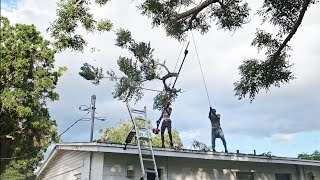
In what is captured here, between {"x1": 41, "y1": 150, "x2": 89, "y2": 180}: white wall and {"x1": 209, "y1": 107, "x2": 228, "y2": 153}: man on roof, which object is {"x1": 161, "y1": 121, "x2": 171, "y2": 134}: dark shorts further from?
{"x1": 41, "y1": 150, "x2": 89, "y2": 180}: white wall

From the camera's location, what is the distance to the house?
9117 mm

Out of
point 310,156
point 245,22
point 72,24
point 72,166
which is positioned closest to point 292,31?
point 245,22

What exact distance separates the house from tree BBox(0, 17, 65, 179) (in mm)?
1126

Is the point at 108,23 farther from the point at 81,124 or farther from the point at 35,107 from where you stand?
the point at 81,124

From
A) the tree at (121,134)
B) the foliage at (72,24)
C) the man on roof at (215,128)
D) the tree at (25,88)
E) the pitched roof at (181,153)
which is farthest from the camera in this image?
the tree at (121,134)

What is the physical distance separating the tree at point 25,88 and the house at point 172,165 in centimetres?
113

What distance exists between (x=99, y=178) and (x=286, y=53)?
5520mm

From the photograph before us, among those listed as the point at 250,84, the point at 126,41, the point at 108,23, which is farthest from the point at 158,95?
the point at 108,23

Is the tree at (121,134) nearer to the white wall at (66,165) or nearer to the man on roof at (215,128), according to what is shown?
the white wall at (66,165)

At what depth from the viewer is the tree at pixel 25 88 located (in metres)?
11.4

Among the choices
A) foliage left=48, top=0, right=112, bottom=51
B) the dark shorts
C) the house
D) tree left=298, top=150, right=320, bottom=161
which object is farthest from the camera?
tree left=298, top=150, right=320, bottom=161

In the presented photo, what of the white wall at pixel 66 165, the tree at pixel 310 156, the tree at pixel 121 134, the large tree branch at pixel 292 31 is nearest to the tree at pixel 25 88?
the white wall at pixel 66 165

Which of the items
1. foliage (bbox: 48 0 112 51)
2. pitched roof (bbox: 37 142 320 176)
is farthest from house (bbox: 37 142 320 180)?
foliage (bbox: 48 0 112 51)

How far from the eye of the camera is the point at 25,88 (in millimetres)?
11773
